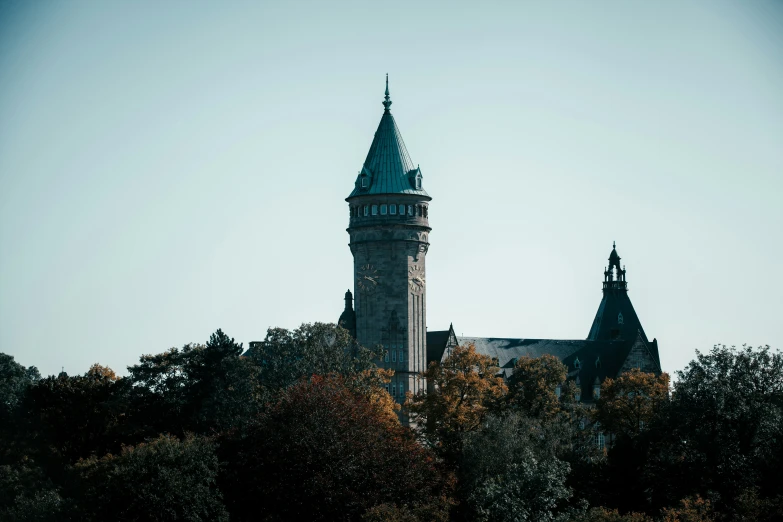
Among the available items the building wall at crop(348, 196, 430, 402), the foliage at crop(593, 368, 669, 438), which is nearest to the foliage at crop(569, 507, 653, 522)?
the foliage at crop(593, 368, 669, 438)

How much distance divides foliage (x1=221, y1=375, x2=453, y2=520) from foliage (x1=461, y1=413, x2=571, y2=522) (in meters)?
1.93

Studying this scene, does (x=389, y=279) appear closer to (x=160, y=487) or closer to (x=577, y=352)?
(x=577, y=352)

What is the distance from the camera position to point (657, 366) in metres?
154

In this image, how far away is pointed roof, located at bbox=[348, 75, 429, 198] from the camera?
127 m

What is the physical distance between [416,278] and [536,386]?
1827 cm

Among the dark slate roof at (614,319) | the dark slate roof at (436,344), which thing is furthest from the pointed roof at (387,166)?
the dark slate roof at (614,319)

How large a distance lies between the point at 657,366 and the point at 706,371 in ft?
216

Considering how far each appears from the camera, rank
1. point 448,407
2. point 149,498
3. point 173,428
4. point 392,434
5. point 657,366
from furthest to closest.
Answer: point 657,366
point 448,407
point 173,428
point 392,434
point 149,498

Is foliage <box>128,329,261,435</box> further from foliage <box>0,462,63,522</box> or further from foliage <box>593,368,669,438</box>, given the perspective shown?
foliage <box>593,368,669,438</box>

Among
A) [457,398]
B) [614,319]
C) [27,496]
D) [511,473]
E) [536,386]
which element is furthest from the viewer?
[614,319]

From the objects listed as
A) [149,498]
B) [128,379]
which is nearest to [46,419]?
[128,379]

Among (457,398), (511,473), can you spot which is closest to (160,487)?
(511,473)

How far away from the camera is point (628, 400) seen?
120 m

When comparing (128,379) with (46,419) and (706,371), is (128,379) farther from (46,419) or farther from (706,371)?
(706,371)
